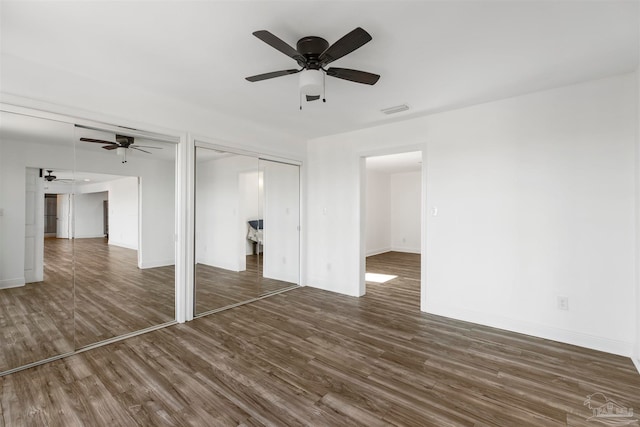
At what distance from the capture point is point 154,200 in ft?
11.3

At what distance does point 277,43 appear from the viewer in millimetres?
1769

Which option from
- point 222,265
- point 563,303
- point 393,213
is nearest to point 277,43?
point 222,265

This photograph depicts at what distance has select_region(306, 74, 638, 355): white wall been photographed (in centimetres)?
266

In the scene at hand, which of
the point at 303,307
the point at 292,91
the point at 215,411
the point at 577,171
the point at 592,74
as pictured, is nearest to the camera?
the point at 215,411

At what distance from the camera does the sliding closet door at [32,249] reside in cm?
241

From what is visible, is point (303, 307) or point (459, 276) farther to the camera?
point (303, 307)

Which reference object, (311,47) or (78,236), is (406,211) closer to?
(311,47)

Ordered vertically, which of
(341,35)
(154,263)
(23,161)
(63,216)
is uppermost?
(341,35)

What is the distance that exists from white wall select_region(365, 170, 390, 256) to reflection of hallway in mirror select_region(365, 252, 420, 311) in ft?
1.57

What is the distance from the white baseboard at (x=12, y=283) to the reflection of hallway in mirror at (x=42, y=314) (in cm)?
3

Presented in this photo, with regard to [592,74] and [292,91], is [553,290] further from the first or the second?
[292,91]

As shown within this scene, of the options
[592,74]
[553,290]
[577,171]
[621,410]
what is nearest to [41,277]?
[621,410]

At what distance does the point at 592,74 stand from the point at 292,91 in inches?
113

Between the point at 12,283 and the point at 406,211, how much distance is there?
8.60 meters
